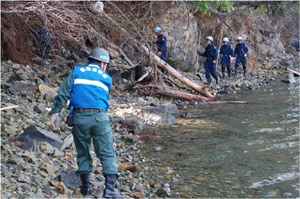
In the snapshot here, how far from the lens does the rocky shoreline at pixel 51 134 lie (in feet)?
17.2

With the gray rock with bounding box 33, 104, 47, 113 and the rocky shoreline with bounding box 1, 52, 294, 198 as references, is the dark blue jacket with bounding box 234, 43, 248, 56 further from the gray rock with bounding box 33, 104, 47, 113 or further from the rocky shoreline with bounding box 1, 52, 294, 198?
the gray rock with bounding box 33, 104, 47, 113

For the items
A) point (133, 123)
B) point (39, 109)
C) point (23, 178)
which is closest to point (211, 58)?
point (133, 123)

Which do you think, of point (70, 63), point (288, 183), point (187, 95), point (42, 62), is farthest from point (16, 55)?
point (288, 183)

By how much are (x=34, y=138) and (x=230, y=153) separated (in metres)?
3.82

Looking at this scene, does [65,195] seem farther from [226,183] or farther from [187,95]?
[187,95]

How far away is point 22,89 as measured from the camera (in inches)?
385

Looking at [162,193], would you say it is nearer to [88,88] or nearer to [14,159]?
[88,88]

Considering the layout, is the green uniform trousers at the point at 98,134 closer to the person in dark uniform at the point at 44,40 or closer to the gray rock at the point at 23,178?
the gray rock at the point at 23,178

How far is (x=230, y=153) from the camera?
7.98 metres

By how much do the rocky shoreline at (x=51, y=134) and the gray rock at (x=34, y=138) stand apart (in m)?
0.06

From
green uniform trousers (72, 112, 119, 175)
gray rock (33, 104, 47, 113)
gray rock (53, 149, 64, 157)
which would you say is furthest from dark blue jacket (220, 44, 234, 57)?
green uniform trousers (72, 112, 119, 175)

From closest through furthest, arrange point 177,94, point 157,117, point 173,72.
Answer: point 157,117 < point 177,94 < point 173,72

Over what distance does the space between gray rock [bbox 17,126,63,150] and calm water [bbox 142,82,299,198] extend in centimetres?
174

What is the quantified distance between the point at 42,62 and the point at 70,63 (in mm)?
1095
